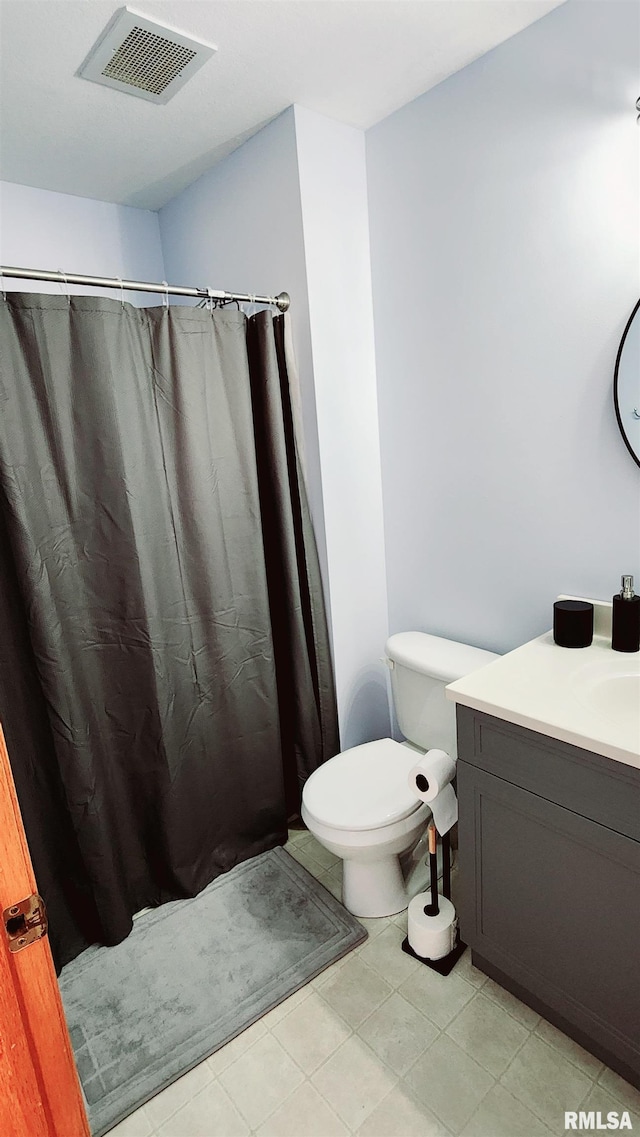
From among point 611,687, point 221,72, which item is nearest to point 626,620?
point 611,687

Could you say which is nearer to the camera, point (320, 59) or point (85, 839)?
point (320, 59)

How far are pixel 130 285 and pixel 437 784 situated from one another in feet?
5.02

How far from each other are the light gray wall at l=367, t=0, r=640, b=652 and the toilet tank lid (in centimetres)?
10

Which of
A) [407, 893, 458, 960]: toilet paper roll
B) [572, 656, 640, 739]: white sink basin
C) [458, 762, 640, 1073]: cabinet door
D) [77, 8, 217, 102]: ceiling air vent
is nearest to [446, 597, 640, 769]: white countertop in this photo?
[572, 656, 640, 739]: white sink basin

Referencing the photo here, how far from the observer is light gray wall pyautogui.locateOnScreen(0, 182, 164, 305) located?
85.5 inches

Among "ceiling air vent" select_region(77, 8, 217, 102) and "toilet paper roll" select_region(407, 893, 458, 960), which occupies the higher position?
"ceiling air vent" select_region(77, 8, 217, 102)

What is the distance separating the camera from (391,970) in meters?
1.69

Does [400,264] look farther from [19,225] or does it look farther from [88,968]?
[88,968]

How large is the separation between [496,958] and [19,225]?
2709mm

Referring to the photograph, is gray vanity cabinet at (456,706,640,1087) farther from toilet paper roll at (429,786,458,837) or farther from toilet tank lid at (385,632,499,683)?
toilet tank lid at (385,632,499,683)

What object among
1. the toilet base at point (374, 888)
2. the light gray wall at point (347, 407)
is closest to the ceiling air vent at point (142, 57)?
the light gray wall at point (347, 407)

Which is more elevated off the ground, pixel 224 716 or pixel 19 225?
pixel 19 225

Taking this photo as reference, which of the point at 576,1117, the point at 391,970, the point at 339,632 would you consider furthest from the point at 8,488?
the point at 576,1117

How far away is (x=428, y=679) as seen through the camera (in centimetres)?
192
